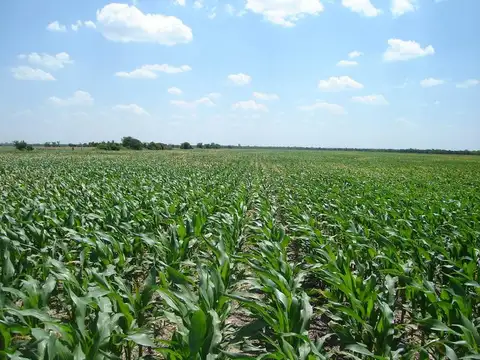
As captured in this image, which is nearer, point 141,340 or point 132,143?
point 141,340

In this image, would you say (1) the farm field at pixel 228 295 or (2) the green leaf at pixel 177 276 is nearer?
(1) the farm field at pixel 228 295

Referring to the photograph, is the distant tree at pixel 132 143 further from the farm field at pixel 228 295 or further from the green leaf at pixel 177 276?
the green leaf at pixel 177 276

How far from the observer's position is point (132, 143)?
8775cm

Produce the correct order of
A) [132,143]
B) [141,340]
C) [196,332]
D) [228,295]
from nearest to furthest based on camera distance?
[196,332]
[141,340]
[228,295]
[132,143]

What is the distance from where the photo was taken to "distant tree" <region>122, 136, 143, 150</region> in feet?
282

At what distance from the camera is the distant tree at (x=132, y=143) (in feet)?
282

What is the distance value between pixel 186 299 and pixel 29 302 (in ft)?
4.31

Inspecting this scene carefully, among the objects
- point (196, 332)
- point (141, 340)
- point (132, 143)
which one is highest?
point (132, 143)

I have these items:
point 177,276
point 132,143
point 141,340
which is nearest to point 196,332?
point 141,340

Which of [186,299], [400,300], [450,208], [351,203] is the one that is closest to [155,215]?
[186,299]

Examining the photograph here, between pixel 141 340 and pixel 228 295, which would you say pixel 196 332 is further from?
pixel 228 295

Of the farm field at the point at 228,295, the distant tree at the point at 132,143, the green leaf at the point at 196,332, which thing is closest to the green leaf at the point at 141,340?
the farm field at the point at 228,295

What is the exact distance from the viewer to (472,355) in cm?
211

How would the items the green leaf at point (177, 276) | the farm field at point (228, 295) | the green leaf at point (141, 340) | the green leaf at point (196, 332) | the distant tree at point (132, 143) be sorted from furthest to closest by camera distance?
the distant tree at point (132, 143)
the green leaf at point (177, 276)
the farm field at point (228, 295)
the green leaf at point (141, 340)
the green leaf at point (196, 332)
